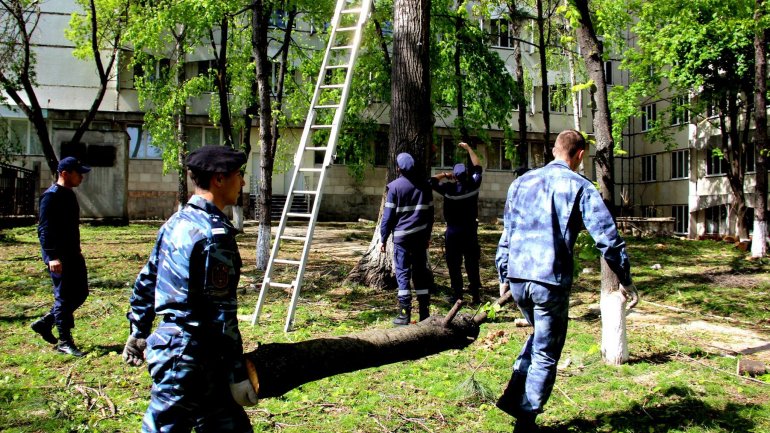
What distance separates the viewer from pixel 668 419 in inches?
190

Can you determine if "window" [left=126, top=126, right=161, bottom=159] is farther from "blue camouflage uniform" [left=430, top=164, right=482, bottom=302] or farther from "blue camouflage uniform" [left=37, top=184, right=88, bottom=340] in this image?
"blue camouflage uniform" [left=37, top=184, right=88, bottom=340]

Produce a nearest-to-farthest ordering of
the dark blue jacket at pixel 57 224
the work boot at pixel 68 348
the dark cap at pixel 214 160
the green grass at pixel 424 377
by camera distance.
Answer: the dark cap at pixel 214 160, the green grass at pixel 424 377, the dark blue jacket at pixel 57 224, the work boot at pixel 68 348

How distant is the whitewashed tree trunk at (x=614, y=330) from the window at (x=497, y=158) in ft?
94.1

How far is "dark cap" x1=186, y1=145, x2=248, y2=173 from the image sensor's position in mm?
3125

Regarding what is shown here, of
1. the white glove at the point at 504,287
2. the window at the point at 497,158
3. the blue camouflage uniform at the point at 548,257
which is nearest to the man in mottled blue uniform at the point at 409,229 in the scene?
the white glove at the point at 504,287

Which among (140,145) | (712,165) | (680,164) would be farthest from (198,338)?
(680,164)

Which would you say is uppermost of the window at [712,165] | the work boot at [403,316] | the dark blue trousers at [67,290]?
the window at [712,165]

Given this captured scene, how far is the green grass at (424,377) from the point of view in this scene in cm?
481

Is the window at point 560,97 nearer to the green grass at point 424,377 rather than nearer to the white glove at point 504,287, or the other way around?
the green grass at point 424,377

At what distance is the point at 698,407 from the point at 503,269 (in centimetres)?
187

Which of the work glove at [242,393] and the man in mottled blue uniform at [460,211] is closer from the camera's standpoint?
the work glove at [242,393]

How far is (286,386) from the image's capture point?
3273 mm

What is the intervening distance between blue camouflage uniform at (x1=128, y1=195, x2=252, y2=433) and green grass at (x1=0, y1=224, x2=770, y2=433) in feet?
5.63

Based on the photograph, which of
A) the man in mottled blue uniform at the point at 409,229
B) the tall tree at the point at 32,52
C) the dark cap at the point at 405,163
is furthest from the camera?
the tall tree at the point at 32,52
